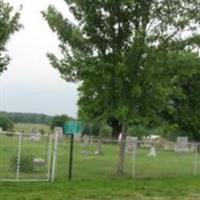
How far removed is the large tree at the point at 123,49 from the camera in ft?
80.0

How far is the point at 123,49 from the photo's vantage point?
25031 mm

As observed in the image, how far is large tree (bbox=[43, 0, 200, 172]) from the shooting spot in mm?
24375

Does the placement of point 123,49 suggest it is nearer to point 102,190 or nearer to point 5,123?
point 102,190

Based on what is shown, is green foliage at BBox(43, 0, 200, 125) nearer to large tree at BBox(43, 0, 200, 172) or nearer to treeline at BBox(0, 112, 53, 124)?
large tree at BBox(43, 0, 200, 172)

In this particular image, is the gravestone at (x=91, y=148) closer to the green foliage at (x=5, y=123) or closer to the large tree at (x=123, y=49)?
the large tree at (x=123, y=49)

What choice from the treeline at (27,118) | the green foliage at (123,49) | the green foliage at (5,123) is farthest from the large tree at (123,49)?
the treeline at (27,118)

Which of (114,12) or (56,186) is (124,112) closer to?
(114,12)

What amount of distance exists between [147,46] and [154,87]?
159 centimetres

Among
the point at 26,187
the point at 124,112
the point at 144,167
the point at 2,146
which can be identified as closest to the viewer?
the point at 26,187

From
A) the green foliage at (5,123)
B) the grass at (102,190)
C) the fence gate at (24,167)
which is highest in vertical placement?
the green foliage at (5,123)

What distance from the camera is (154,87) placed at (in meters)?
24.3

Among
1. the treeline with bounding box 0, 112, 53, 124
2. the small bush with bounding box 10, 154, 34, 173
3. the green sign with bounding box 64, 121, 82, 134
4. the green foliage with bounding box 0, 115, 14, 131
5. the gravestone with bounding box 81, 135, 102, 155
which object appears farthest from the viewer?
the treeline with bounding box 0, 112, 53, 124

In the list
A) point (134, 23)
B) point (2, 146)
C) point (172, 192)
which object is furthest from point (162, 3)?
point (2, 146)

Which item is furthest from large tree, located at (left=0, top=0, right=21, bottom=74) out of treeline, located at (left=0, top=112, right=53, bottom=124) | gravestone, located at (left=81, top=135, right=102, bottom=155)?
treeline, located at (left=0, top=112, right=53, bottom=124)
